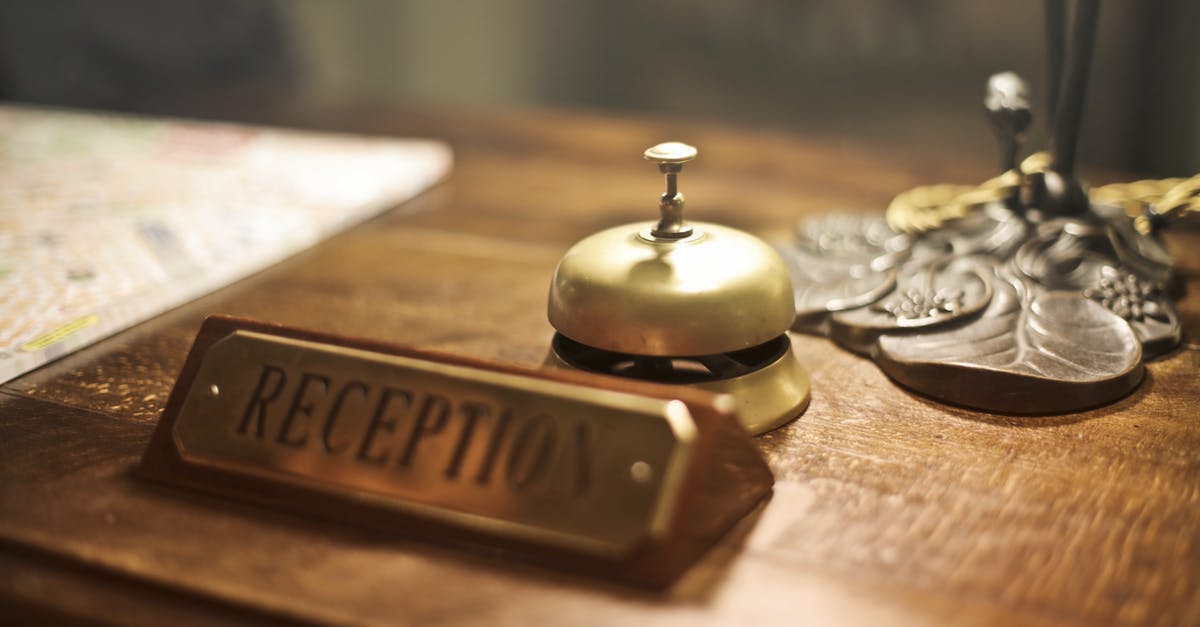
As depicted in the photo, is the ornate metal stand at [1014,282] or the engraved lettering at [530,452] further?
the ornate metal stand at [1014,282]

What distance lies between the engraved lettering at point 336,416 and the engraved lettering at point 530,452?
0.34 feet

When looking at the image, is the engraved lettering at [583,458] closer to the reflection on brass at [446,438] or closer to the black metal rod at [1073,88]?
the reflection on brass at [446,438]

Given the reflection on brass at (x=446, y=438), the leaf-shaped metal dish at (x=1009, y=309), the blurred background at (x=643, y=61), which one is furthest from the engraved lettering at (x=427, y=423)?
the blurred background at (x=643, y=61)

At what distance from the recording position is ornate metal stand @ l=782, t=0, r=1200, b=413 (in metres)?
0.72

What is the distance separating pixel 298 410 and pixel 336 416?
0.03m

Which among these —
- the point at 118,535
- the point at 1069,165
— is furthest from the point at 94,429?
the point at 1069,165

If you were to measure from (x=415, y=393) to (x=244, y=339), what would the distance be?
5.2 inches

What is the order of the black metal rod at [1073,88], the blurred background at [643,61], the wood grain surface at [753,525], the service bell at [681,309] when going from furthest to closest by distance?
1. the blurred background at [643,61]
2. the black metal rod at [1073,88]
3. the service bell at [681,309]
4. the wood grain surface at [753,525]

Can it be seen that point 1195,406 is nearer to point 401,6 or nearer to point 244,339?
point 244,339

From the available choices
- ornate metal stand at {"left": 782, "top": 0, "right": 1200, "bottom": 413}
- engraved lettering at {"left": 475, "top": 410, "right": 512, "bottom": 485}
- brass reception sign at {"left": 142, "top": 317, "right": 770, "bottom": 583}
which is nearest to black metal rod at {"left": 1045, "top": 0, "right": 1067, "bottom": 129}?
ornate metal stand at {"left": 782, "top": 0, "right": 1200, "bottom": 413}

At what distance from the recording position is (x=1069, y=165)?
2.90ft

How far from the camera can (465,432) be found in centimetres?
56

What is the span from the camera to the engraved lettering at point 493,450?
55 centimetres

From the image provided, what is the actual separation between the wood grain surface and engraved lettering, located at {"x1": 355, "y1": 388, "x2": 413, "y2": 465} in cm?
4
